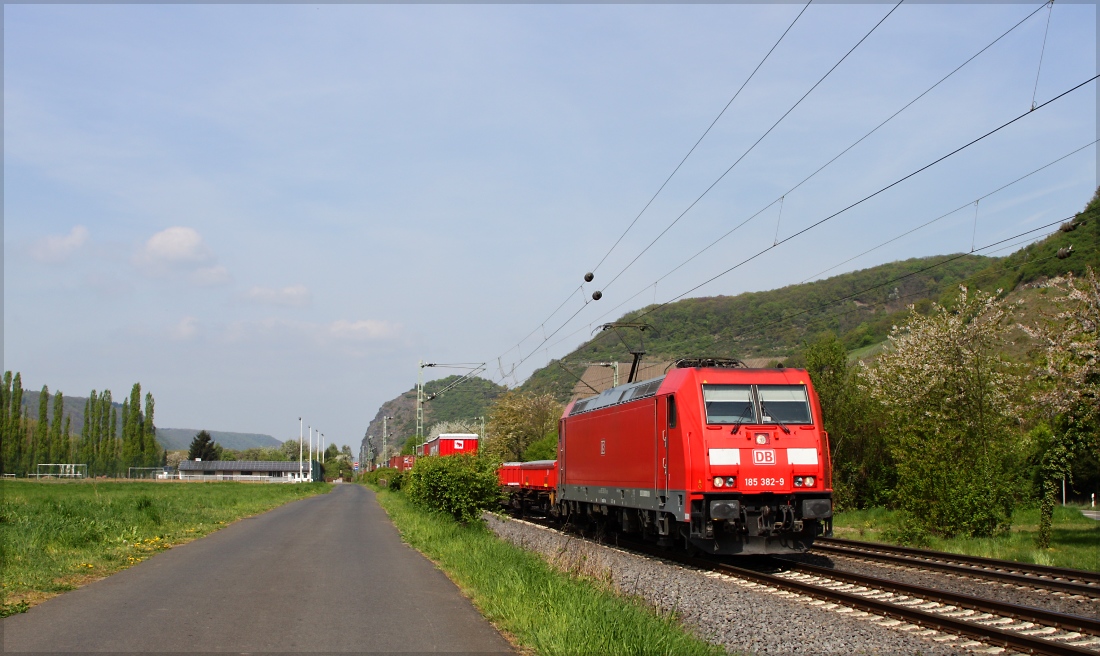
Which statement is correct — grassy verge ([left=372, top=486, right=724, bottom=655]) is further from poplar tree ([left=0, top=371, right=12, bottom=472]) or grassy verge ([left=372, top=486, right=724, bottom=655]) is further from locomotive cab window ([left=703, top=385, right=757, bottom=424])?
poplar tree ([left=0, top=371, right=12, bottom=472])

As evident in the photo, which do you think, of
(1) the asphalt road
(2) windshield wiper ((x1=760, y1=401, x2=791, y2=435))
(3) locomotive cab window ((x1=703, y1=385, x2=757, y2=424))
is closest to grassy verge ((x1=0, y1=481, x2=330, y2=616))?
(1) the asphalt road

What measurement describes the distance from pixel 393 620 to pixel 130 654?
9.11ft

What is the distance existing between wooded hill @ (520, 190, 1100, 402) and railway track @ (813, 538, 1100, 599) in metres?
26.0

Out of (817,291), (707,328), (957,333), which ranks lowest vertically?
(957,333)

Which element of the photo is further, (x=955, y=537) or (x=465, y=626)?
(x=955, y=537)

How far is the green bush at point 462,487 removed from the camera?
75.0ft

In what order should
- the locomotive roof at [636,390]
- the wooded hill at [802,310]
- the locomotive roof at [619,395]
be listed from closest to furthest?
the locomotive roof at [636,390], the locomotive roof at [619,395], the wooded hill at [802,310]

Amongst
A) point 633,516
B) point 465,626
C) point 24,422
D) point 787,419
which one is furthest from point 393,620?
point 24,422

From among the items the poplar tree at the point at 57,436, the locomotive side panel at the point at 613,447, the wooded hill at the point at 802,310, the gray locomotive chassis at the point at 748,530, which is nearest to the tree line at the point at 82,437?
the poplar tree at the point at 57,436

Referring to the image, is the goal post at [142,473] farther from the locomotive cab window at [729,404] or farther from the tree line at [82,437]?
the locomotive cab window at [729,404]

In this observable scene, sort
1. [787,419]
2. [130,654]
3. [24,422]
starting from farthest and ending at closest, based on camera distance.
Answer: [24,422]
[787,419]
[130,654]

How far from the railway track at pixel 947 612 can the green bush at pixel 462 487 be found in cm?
895

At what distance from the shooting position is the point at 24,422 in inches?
4218

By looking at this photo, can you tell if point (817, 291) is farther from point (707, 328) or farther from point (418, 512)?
point (418, 512)
